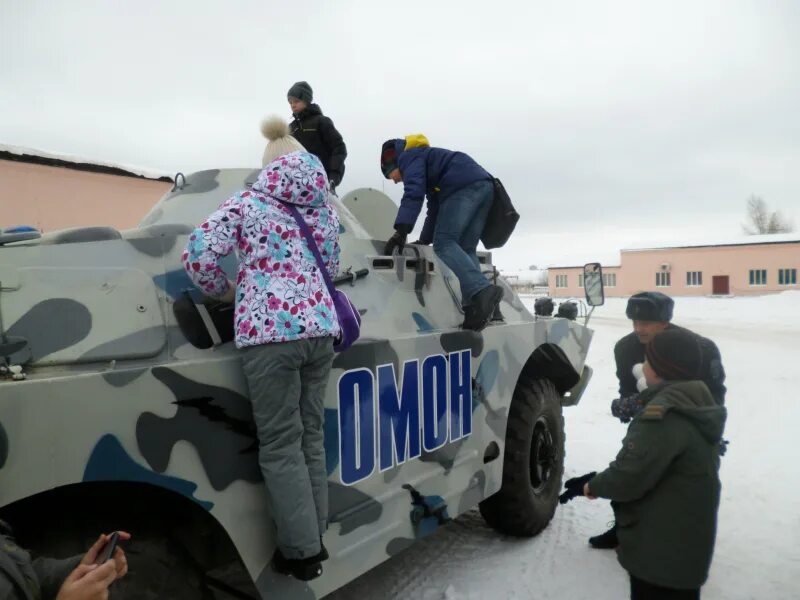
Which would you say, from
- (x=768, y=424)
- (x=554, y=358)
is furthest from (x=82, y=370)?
(x=768, y=424)

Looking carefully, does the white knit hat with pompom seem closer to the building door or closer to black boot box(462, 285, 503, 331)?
black boot box(462, 285, 503, 331)

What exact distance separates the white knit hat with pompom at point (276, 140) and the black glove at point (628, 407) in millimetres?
1624

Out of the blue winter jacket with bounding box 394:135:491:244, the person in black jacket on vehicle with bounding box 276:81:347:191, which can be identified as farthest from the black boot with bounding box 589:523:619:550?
the person in black jacket on vehicle with bounding box 276:81:347:191

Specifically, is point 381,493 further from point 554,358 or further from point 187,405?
point 554,358

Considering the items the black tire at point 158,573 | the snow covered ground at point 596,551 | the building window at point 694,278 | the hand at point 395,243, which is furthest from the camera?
the building window at point 694,278

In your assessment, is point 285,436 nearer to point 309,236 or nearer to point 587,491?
point 309,236

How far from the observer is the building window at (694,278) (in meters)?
40.4

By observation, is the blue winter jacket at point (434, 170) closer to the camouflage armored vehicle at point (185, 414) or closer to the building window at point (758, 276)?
the camouflage armored vehicle at point (185, 414)

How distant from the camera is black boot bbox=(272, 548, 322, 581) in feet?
7.52

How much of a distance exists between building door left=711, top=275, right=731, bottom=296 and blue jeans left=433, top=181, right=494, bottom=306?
132 feet

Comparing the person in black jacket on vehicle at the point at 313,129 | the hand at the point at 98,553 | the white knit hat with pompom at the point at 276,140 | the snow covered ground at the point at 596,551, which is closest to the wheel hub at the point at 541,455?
the snow covered ground at the point at 596,551

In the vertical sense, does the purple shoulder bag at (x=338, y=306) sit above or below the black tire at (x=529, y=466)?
above

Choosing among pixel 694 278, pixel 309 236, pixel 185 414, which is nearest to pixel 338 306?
pixel 309 236

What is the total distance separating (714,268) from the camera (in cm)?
4000
